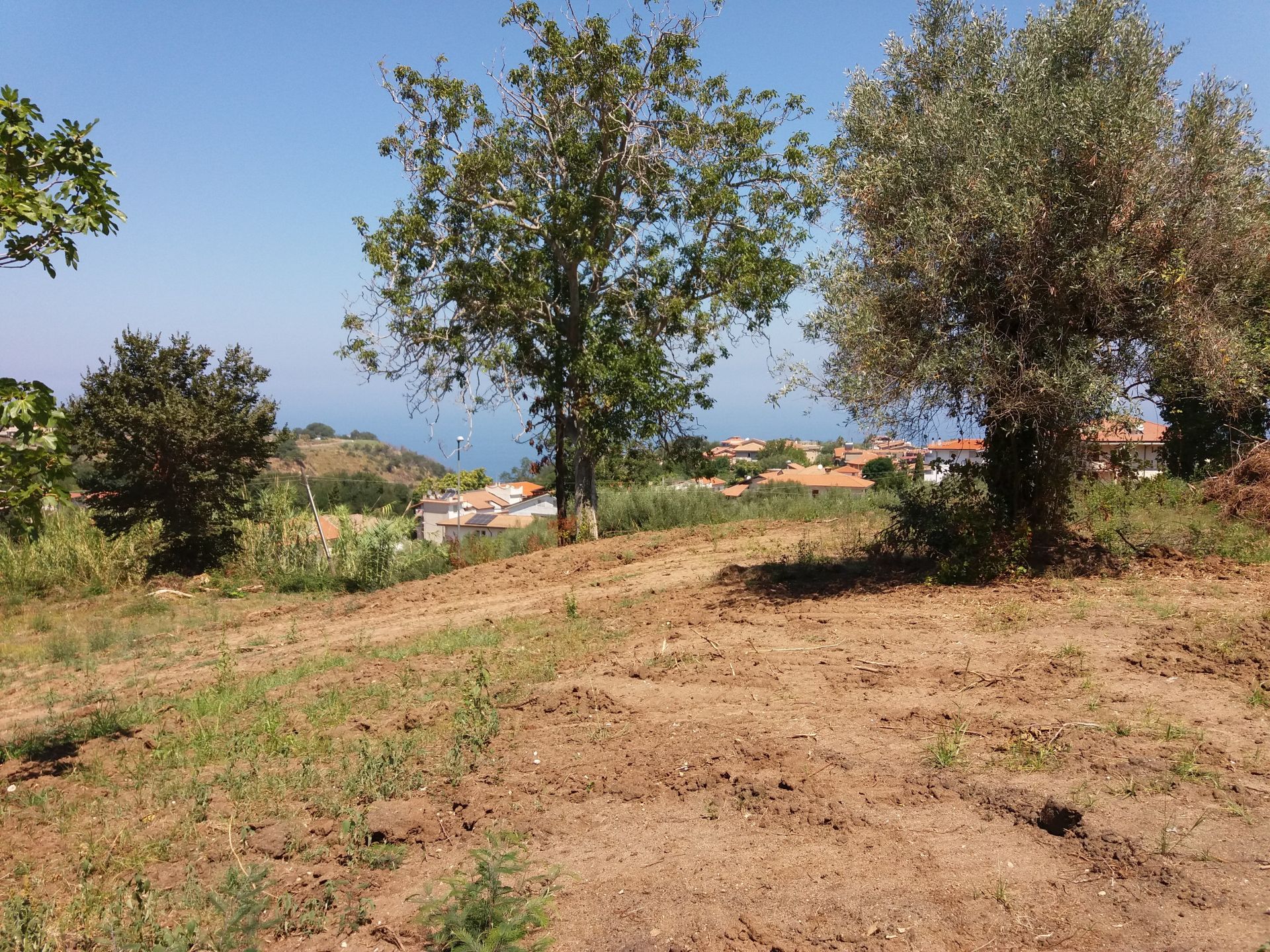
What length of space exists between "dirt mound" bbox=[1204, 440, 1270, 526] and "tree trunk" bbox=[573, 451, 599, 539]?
9901 mm

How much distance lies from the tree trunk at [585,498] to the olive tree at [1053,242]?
847 cm

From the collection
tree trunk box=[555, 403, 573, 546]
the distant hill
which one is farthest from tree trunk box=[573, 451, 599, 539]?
the distant hill

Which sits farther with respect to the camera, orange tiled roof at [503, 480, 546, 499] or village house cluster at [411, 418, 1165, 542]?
orange tiled roof at [503, 480, 546, 499]

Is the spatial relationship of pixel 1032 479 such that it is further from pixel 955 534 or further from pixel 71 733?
pixel 71 733

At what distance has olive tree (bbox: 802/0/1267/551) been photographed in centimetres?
759

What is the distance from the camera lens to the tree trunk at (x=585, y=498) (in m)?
16.5

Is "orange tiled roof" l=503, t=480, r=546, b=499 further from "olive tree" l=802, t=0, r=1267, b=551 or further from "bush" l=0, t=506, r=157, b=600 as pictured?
"olive tree" l=802, t=0, r=1267, b=551

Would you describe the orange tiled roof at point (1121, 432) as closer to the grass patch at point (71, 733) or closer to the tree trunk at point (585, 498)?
the grass patch at point (71, 733)

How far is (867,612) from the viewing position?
7.90m

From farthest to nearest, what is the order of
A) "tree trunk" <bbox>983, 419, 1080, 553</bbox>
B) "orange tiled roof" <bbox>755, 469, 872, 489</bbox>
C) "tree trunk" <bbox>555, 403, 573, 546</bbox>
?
"orange tiled roof" <bbox>755, 469, 872, 489</bbox> → "tree trunk" <bbox>555, 403, 573, 546</bbox> → "tree trunk" <bbox>983, 419, 1080, 553</bbox>

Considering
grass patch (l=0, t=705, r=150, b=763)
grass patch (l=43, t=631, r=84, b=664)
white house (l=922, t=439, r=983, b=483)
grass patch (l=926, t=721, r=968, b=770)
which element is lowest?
grass patch (l=43, t=631, r=84, b=664)

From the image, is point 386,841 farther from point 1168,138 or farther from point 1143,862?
point 1168,138

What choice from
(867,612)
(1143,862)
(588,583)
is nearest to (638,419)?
(588,583)

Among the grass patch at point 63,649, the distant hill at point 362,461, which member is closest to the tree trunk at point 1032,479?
the grass patch at point 63,649
